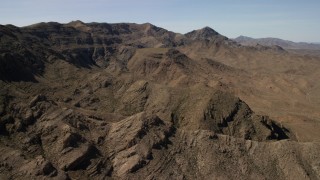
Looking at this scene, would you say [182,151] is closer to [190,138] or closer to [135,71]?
[190,138]

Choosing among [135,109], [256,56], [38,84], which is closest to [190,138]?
[135,109]

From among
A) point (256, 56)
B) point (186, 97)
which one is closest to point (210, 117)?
point (186, 97)

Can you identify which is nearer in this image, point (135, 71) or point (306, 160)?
point (306, 160)

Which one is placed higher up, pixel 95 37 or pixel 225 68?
pixel 95 37

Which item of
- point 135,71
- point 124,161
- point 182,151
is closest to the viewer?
point 124,161

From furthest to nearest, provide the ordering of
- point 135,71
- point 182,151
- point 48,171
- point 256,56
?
point 256,56 → point 135,71 → point 182,151 → point 48,171

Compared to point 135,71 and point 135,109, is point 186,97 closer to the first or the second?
point 135,109
